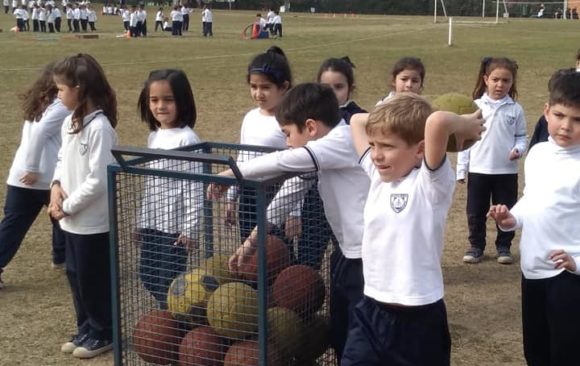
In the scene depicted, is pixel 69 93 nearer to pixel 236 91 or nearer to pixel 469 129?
pixel 469 129

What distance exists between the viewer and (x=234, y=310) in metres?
3.80

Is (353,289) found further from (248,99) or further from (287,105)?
(248,99)

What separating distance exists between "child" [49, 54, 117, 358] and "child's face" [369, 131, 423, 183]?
2.03 meters

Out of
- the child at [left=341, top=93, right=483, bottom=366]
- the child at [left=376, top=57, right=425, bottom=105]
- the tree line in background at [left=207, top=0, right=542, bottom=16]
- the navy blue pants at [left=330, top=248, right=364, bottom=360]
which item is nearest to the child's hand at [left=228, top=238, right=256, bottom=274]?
the navy blue pants at [left=330, top=248, right=364, bottom=360]

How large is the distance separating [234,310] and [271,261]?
0.27m

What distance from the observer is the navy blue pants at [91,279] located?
5.02 metres

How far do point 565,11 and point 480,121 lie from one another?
75.0 metres

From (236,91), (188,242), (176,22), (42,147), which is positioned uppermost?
(176,22)

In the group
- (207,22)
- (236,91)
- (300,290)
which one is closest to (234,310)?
(300,290)

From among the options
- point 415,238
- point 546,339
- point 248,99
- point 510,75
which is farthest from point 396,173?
point 248,99

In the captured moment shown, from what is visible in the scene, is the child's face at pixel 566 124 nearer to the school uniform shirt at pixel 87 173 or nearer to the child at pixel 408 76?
the child at pixel 408 76

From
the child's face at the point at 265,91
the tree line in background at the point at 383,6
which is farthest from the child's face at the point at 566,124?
the tree line in background at the point at 383,6

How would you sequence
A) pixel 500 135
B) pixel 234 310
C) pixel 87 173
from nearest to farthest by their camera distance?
pixel 234 310, pixel 87 173, pixel 500 135

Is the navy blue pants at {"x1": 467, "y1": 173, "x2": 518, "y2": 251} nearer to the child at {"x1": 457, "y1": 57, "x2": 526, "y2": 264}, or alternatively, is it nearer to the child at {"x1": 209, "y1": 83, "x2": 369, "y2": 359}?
the child at {"x1": 457, "y1": 57, "x2": 526, "y2": 264}
